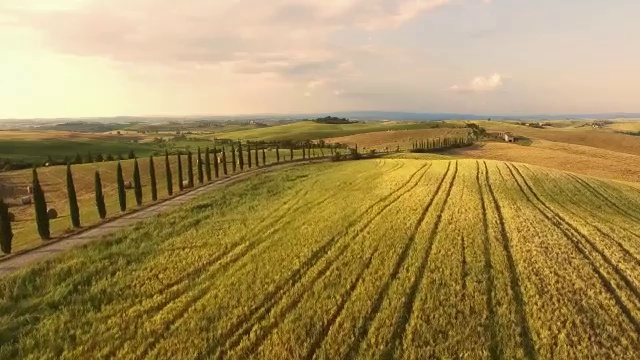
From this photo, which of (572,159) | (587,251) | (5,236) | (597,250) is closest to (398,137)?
(572,159)

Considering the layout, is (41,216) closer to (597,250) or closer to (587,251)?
(587,251)

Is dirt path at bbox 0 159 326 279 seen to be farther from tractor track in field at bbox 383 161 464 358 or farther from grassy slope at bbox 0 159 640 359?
tractor track in field at bbox 383 161 464 358

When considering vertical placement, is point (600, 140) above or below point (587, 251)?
below

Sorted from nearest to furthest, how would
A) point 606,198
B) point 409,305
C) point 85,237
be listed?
point 409,305 < point 85,237 < point 606,198

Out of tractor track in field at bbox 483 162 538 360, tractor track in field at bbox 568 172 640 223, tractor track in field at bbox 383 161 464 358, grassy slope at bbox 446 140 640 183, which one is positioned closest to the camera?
tractor track in field at bbox 483 162 538 360

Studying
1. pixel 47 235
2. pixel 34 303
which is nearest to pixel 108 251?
pixel 34 303

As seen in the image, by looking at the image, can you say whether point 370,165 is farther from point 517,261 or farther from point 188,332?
point 188,332

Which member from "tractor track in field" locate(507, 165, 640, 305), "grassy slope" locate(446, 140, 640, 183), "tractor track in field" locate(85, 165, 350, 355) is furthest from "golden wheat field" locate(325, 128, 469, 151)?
"tractor track in field" locate(85, 165, 350, 355)
